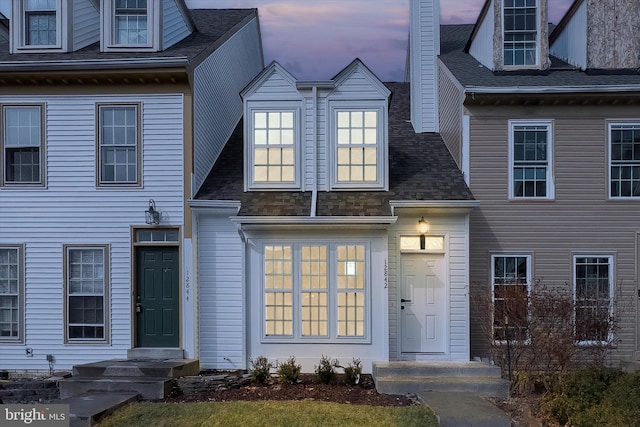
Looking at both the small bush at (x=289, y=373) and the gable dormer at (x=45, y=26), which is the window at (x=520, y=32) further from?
the gable dormer at (x=45, y=26)

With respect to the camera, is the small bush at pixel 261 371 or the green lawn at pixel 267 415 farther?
the small bush at pixel 261 371

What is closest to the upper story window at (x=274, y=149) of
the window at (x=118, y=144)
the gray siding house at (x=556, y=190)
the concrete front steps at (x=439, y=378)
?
the window at (x=118, y=144)

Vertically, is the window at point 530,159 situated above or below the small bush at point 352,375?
above

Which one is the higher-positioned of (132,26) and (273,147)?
(132,26)

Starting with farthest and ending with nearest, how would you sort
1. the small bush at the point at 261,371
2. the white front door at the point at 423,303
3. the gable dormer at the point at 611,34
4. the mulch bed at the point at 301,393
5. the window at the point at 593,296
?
the gable dormer at the point at 611,34
the white front door at the point at 423,303
the window at the point at 593,296
the small bush at the point at 261,371
the mulch bed at the point at 301,393

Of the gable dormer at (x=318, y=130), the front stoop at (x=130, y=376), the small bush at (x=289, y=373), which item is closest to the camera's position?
the front stoop at (x=130, y=376)

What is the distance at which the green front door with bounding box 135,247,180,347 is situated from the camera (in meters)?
12.1

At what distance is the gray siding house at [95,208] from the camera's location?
12.0 m

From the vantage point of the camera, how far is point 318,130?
40.4ft

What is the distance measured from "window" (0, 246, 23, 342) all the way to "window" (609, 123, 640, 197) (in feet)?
39.9

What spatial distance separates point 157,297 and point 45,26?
616 centimetres

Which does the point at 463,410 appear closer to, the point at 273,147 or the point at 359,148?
the point at 359,148

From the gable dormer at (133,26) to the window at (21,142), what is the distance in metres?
2.01

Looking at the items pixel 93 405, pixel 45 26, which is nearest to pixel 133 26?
pixel 45 26
